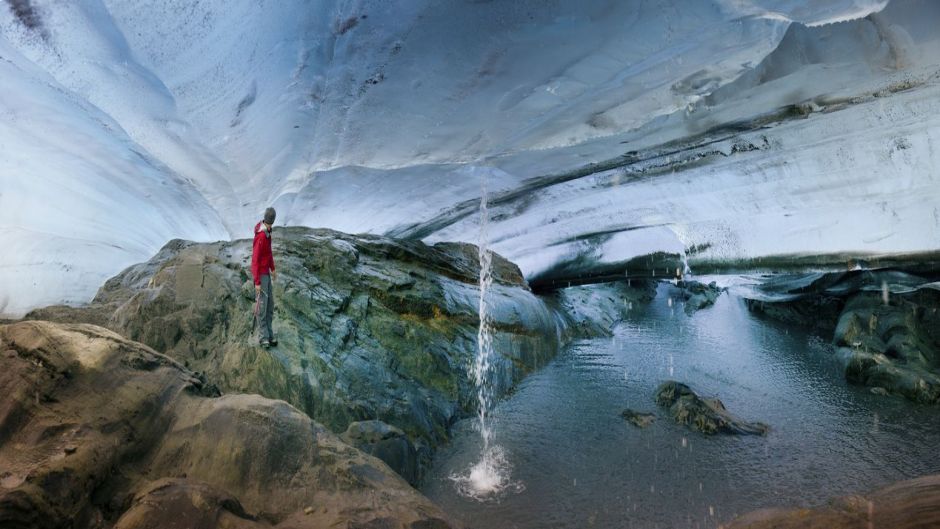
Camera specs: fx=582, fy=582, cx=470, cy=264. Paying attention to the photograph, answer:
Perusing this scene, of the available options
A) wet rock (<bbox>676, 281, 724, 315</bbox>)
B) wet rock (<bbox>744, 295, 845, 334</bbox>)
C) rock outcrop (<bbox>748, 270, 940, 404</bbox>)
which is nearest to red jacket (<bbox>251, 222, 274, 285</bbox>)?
rock outcrop (<bbox>748, 270, 940, 404</bbox>)

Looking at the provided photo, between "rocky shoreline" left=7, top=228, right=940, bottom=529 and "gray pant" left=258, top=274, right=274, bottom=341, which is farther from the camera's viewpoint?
"gray pant" left=258, top=274, right=274, bottom=341

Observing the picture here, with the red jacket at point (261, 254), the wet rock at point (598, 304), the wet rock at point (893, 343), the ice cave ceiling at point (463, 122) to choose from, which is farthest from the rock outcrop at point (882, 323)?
the red jacket at point (261, 254)

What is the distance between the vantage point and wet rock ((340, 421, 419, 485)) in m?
4.52

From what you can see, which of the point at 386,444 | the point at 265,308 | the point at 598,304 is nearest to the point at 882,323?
the point at 598,304

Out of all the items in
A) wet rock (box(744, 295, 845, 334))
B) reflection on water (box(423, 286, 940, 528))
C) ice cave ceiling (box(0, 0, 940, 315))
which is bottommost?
reflection on water (box(423, 286, 940, 528))

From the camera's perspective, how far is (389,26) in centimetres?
620

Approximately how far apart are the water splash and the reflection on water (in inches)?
4.0

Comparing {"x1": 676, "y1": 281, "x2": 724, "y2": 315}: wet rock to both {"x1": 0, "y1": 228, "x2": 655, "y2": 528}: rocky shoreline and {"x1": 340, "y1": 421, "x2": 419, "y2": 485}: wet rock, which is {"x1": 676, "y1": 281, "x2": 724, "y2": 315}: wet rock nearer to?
{"x1": 0, "y1": 228, "x2": 655, "y2": 528}: rocky shoreline

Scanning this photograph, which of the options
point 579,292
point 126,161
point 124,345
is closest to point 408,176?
point 126,161

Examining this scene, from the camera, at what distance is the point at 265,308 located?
548 centimetres

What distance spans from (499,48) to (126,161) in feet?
18.0

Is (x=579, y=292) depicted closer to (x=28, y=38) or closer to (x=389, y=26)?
(x=389, y=26)

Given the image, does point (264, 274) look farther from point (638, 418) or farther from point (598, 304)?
point (598, 304)

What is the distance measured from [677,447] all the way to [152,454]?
14.1 feet
